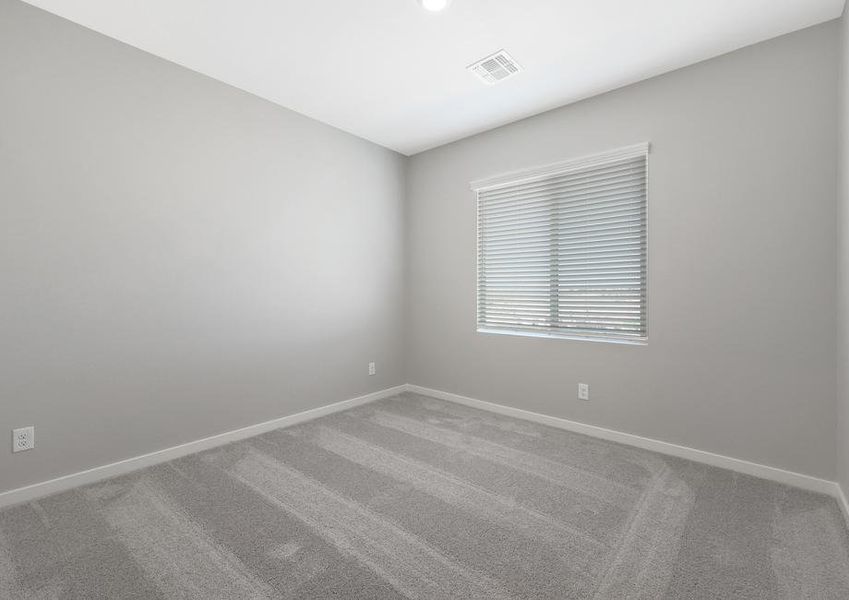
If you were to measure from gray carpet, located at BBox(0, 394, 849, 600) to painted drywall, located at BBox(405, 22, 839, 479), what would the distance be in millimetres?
367

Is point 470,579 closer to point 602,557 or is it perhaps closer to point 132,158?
point 602,557

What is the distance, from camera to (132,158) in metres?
2.40

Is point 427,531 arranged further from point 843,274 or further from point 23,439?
point 843,274

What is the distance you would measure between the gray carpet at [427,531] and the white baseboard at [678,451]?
10cm

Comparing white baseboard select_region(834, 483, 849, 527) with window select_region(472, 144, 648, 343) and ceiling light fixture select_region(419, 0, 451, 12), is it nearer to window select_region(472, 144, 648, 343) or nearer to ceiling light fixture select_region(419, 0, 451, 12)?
window select_region(472, 144, 648, 343)

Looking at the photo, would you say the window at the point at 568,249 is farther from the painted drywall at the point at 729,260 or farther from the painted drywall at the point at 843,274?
the painted drywall at the point at 843,274

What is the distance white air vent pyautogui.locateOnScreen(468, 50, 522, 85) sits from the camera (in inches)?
98.3

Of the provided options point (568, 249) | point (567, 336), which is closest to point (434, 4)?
point (568, 249)

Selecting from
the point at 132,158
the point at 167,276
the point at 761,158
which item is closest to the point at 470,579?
the point at 167,276

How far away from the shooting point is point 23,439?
2.04 m

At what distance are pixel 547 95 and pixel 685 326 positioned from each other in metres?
1.95

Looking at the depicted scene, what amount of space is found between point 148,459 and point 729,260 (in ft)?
12.7

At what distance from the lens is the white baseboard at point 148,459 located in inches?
80.7

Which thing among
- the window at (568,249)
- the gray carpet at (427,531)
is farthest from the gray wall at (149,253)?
the window at (568,249)
